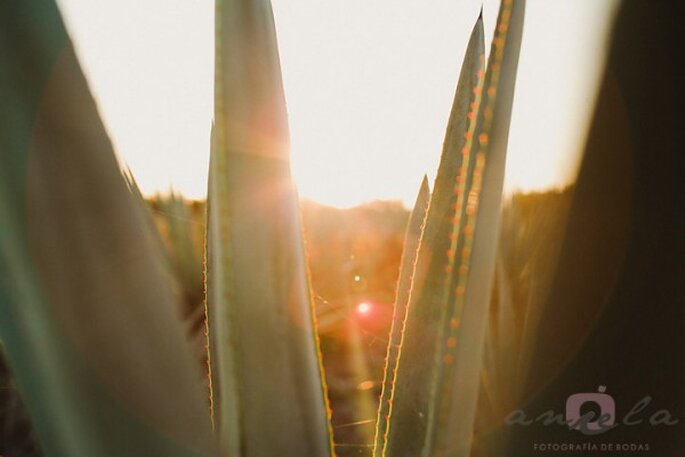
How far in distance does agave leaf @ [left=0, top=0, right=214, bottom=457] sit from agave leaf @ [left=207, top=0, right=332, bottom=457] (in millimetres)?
57

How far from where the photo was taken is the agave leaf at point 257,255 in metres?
0.40

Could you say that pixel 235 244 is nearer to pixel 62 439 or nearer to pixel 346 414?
pixel 62 439

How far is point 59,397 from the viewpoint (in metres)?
0.35

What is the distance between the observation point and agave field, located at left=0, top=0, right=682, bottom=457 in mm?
333

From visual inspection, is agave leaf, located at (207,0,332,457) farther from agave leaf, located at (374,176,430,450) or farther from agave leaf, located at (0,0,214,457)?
agave leaf, located at (374,176,430,450)

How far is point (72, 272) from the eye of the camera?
0.33 meters

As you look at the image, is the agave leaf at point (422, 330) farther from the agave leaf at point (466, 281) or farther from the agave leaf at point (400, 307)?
the agave leaf at point (400, 307)

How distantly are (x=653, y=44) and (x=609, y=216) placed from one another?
0.10 metres

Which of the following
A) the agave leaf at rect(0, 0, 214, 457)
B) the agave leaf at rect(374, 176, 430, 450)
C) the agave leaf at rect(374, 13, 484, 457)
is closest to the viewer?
the agave leaf at rect(0, 0, 214, 457)

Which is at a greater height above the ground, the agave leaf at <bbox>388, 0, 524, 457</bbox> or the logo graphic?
the agave leaf at <bbox>388, 0, 524, 457</bbox>

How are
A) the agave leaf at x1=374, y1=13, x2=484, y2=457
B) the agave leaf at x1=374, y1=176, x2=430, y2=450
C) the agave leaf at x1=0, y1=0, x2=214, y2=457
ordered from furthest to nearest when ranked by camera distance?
1. the agave leaf at x1=374, y1=176, x2=430, y2=450
2. the agave leaf at x1=374, y1=13, x2=484, y2=457
3. the agave leaf at x1=0, y1=0, x2=214, y2=457

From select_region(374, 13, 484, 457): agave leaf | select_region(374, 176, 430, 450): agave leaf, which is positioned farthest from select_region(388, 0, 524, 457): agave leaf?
select_region(374, 176, 430, 450): agave leaf

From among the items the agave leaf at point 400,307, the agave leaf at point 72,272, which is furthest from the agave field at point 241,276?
the agave leaf at point 400,307

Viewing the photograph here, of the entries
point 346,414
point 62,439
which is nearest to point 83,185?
point 62,439
